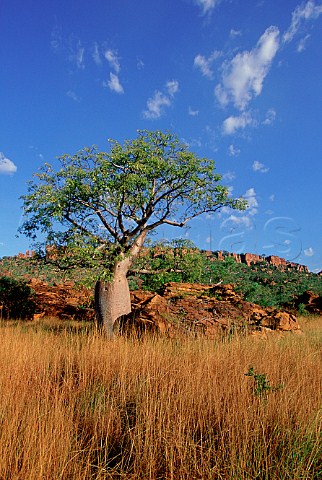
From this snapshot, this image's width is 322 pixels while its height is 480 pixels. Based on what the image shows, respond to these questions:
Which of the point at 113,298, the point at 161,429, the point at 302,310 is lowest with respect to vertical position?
the point at 161,429

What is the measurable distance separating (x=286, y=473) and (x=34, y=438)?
224 cm

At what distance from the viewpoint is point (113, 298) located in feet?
33.2

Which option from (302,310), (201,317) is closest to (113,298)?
(201,317)

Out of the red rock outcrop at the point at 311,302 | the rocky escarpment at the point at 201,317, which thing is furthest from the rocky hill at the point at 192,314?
the red rock outcrop at the point at 311,302

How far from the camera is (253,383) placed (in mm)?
4559

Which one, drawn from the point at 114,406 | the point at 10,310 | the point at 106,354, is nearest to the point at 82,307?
the point at 10,310

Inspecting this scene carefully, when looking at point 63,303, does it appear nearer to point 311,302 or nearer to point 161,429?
point 311,302

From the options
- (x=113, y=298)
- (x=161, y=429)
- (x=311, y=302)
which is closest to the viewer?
(x=161, y=429)

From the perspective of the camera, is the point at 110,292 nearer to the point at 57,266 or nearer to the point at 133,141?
the point at 57,266

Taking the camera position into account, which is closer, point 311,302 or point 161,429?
point 161,429

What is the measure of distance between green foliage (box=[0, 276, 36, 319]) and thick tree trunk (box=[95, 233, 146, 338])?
738 centimetres

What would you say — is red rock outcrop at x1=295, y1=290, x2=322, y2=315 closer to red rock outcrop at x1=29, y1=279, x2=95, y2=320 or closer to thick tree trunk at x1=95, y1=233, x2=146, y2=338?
red rock outcrop at x1=29, y1=279, x2=95, y2=320

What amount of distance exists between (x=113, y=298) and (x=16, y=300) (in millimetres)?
9334

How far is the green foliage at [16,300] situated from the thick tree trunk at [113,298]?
24.2 feet
